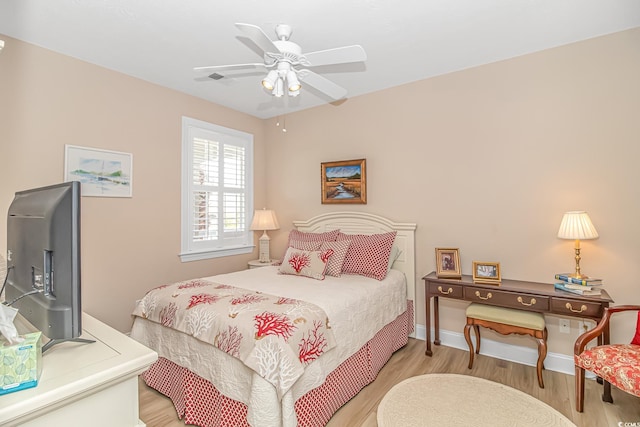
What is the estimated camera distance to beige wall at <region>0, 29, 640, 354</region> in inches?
98.1

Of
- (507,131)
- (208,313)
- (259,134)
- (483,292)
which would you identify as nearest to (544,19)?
(507,131)

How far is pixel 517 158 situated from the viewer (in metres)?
2.87

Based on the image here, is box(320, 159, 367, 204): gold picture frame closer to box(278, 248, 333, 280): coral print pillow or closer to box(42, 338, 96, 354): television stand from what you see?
box(278, 248, 333, 280): coral print pillow

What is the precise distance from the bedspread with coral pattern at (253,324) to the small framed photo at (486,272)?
1.53 m

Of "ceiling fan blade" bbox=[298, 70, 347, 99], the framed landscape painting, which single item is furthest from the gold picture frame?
the framed landscape painting

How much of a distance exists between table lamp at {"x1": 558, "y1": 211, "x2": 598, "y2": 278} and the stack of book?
6 cm

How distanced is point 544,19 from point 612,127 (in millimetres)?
1011

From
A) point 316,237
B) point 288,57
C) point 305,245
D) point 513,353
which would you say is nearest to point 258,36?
point 288,57

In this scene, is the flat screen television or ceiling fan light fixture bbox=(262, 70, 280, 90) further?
ceiling fan light fixture bbox=(262, 70, 280, 90)

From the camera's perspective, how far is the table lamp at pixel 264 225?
427 centimetres

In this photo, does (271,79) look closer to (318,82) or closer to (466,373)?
(318,82)

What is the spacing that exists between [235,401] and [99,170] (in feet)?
8.13

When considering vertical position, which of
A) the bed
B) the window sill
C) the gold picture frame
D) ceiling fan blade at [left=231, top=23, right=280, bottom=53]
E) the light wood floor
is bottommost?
the light wood floor

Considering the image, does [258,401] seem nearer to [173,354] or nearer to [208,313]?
[208,313]
